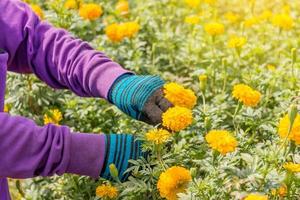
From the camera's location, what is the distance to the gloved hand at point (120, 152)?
4.25ft

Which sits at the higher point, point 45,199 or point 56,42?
point 56,42

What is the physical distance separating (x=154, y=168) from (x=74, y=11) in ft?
3.77

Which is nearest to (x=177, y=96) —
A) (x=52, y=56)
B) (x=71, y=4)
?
(x=52, y=56)

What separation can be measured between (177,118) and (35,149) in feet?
1.00

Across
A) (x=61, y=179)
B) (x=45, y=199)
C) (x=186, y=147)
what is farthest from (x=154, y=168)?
(x=45, y=199)

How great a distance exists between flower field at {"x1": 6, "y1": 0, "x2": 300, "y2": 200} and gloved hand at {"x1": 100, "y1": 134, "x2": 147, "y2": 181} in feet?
0.08

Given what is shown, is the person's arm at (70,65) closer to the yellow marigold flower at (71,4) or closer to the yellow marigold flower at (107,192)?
the yellow marigold flower at (107,192)

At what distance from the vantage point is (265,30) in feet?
7.88

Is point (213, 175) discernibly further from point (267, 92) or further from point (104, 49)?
point (104, 49)

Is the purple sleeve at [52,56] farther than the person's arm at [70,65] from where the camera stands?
Yes

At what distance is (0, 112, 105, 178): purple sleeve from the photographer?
1220mm

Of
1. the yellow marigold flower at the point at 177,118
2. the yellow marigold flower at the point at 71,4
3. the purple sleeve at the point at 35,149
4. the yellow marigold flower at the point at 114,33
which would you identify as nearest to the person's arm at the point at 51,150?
the purple sleeve at the point at 35,149

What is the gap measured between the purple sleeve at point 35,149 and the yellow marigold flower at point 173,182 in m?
0.18

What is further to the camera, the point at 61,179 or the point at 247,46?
the point at 247,46
